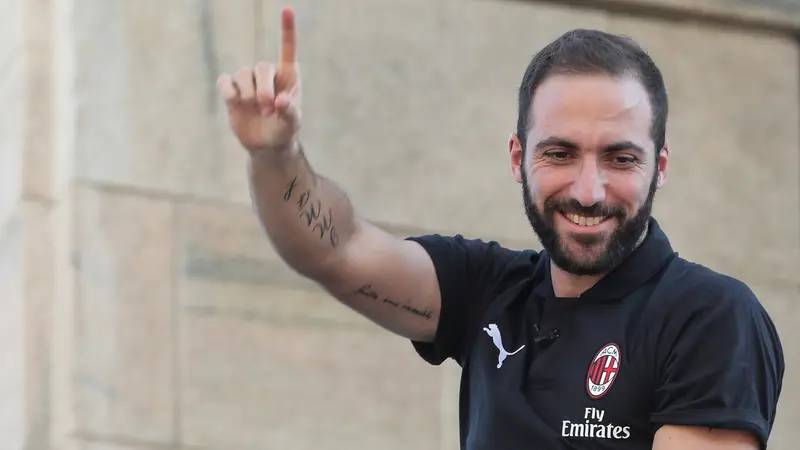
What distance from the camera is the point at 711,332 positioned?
2713 millimetres

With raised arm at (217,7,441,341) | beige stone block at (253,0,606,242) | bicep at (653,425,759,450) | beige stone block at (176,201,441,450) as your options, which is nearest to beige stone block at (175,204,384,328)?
beige stone block at (176,201,441,450)

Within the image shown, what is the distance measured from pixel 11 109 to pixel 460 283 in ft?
7.90

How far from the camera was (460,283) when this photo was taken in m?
3.25

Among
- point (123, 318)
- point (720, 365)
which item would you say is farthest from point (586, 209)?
point (123, 318)

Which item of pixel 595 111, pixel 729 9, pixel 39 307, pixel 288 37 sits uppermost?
pixel 729 9

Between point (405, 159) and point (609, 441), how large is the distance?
2.86 m

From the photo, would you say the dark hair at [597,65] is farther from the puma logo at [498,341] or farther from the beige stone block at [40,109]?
the beige stone block at [40,109]

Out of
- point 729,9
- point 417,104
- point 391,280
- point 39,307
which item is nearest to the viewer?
point 391,280

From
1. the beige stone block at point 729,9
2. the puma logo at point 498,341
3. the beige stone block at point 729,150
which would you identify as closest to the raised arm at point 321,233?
the puma logo at point 498,341

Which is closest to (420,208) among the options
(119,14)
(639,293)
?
(119,14)

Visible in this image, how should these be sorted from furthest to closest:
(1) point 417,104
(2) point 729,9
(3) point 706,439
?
(2) point 729,9 → (1) point 417,104 → (3) point 706,439

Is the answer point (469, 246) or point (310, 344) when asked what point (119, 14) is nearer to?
point (310, 344)

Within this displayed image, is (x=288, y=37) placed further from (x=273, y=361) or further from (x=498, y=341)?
(x=273, y=361)

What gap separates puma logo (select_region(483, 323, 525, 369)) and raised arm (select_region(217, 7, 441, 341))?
214 millimetres
